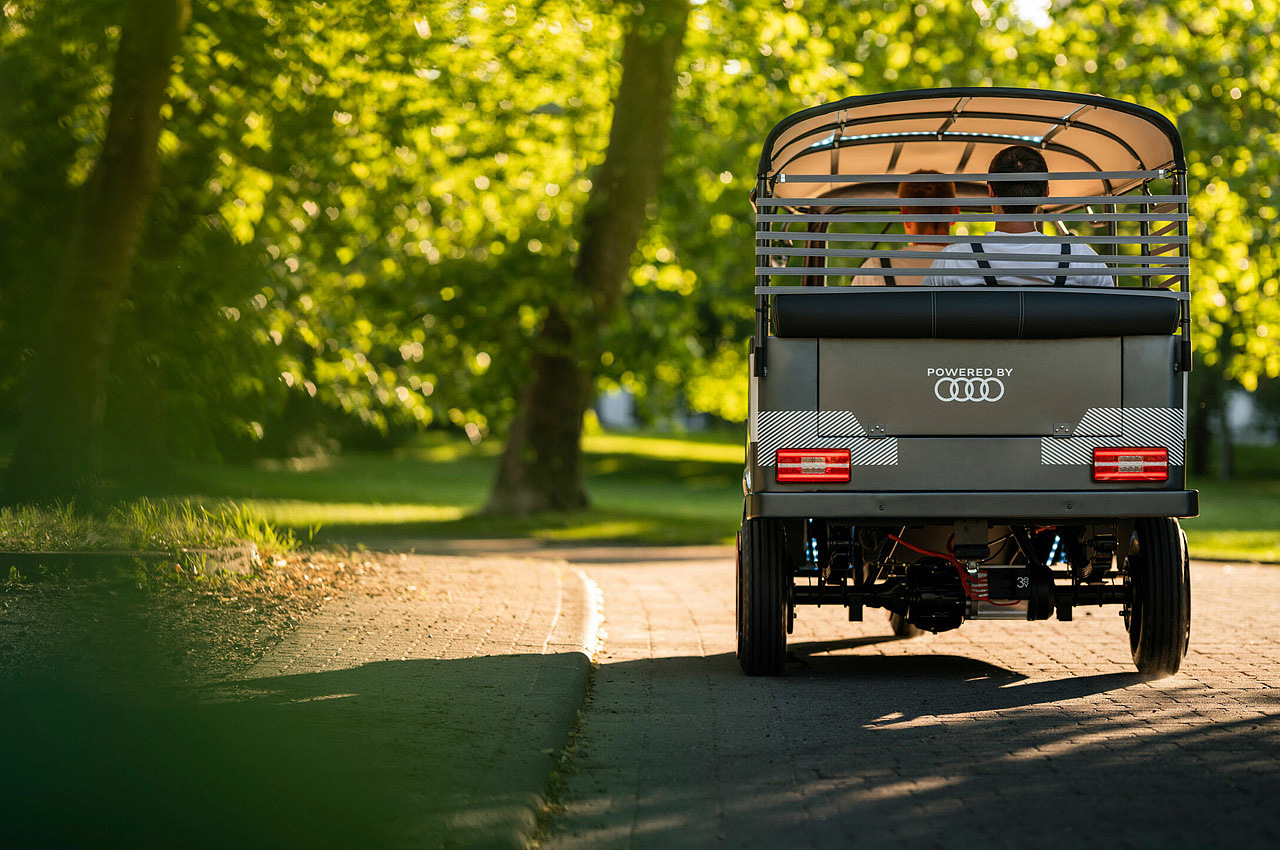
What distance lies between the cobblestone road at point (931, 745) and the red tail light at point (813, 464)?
1078mm

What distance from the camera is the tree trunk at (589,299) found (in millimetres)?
19094

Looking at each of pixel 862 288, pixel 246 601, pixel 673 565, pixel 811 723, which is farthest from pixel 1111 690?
pixel 673 565

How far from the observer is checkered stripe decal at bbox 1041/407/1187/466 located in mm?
6738

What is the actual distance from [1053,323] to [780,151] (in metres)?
2.08

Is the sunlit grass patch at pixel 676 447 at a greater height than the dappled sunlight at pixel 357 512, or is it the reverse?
the sunlit grass patch at pixel 676 447

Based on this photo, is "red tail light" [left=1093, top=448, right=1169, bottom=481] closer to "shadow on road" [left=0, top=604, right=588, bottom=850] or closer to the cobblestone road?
the cobblestone road

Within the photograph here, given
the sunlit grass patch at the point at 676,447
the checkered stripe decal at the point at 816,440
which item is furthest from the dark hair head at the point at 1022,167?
the sunlit grass patch at the point at 676,447

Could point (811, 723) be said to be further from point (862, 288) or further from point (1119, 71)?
point (1119, 71)

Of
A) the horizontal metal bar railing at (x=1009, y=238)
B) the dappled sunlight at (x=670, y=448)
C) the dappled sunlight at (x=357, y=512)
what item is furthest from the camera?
the dappled sunlight at (x=670, y=448)

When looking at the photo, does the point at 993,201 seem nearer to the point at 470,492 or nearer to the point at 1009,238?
the point at 1009,238

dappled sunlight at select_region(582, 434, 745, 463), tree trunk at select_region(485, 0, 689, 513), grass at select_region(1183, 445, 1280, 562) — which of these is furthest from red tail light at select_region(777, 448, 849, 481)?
dappled sunlight at select_region(582, 434, 745, 463)

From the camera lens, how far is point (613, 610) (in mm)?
10336

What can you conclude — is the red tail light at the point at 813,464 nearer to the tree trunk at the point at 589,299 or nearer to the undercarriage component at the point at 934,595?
the undercarriage component at the point at 934,595

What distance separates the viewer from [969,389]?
22.1 feet
